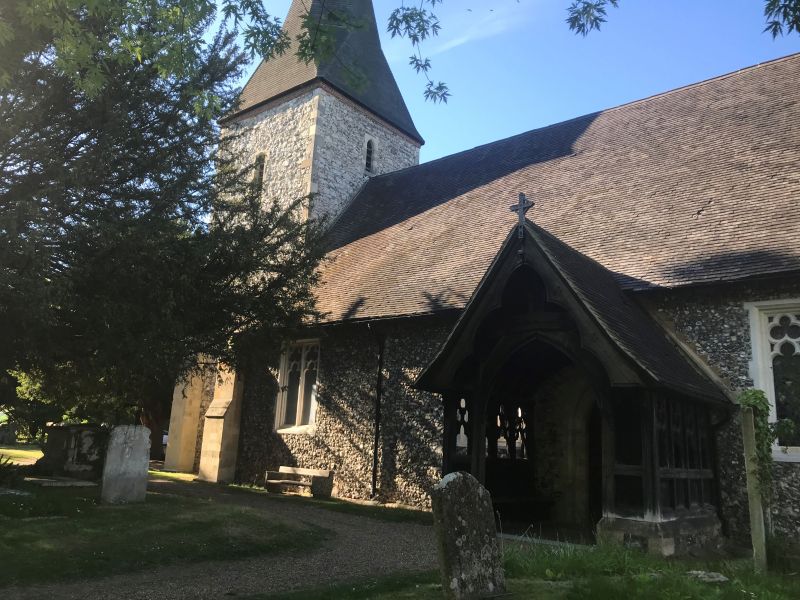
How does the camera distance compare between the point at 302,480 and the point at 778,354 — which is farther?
the point at 302,480

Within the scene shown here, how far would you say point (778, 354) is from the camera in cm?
896

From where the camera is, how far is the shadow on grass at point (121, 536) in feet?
20.1

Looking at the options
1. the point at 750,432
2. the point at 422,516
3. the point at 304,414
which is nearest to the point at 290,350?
the point at 304,414

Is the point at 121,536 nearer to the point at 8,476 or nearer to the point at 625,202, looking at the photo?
the point at 8,476

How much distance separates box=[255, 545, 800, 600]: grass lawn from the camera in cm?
402

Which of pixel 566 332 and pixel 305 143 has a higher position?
pixel 305 143

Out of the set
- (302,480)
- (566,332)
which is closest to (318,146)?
(302,480)

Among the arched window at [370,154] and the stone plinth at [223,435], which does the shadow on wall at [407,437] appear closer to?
the stone plinth at [223,435]

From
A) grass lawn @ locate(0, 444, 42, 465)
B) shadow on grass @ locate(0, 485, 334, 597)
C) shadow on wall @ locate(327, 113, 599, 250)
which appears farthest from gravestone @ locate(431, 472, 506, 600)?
grass lawn @ locate(0, 444, 42, 465)

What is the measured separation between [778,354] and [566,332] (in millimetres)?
3253

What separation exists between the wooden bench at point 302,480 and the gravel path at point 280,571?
3538 mm

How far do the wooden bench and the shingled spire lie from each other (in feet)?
40.7

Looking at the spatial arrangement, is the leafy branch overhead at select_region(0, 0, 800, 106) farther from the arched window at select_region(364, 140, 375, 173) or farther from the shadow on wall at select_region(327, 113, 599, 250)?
the arched window at select_region(364, 140, 375, 173)

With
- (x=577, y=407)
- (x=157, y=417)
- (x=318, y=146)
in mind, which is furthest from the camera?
(x=157, y=417)
